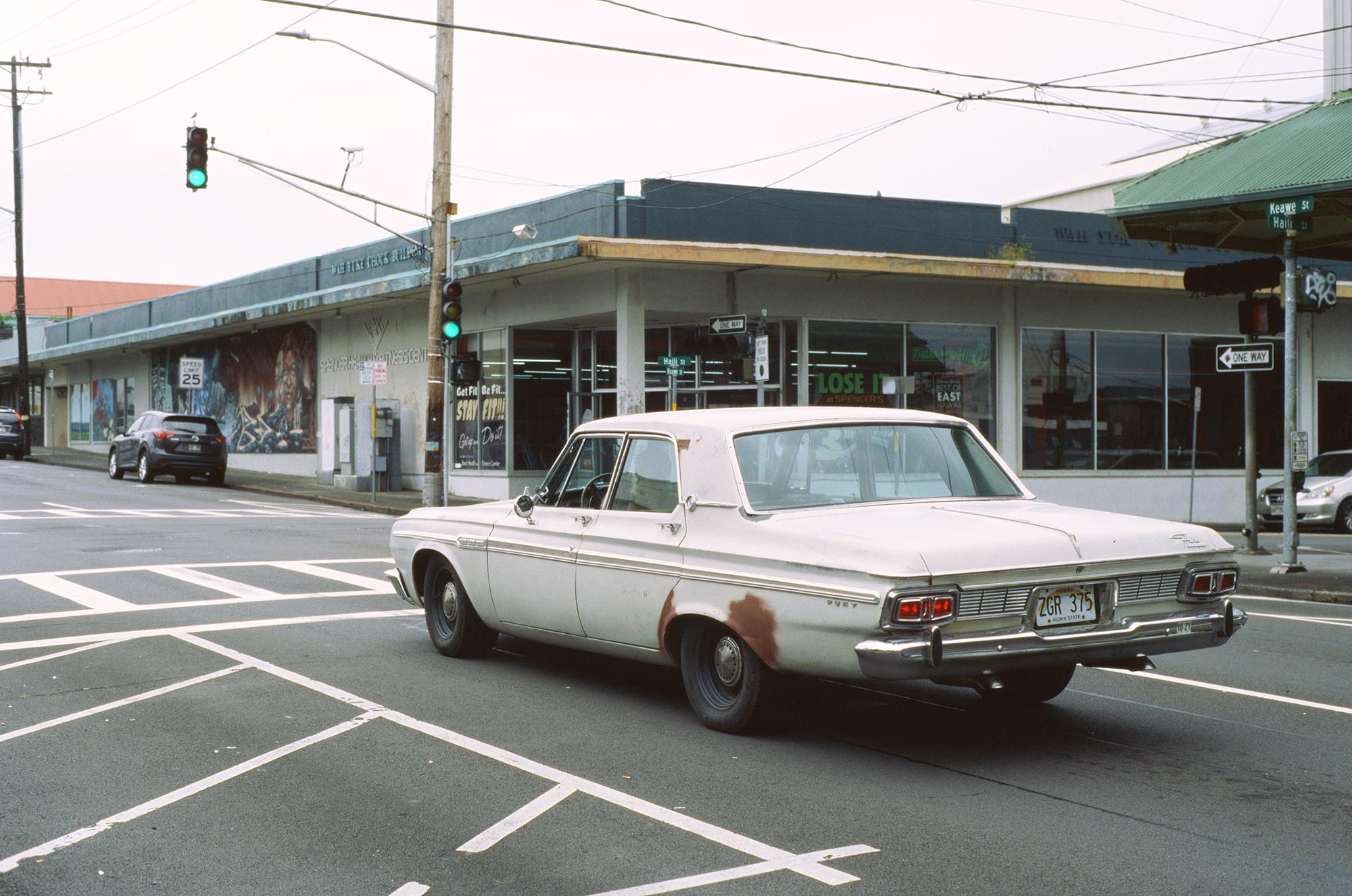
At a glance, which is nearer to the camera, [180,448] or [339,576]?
[339,576]

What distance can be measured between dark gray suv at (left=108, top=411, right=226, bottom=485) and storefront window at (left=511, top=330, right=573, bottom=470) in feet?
28.9

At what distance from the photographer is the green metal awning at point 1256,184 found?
46.4ft

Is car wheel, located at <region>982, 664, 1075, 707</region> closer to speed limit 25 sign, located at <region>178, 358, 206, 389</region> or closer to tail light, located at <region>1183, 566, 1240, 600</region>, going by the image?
tail light, located at <region>1183, 566, 1240, 600</region>

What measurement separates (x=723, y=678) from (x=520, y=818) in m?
1.71

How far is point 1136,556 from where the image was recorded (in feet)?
20.7

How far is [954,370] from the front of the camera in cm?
2658

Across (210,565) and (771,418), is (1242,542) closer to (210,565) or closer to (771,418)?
(210,565)

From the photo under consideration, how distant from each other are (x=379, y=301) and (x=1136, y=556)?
87.1ft

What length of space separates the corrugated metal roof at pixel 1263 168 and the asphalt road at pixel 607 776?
585cm

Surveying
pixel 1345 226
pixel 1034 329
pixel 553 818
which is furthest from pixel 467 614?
pixel 1034 329

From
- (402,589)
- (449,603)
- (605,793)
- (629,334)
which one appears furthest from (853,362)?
(605,793)

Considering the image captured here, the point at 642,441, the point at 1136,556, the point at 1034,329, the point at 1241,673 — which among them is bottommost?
the point at 1241,673

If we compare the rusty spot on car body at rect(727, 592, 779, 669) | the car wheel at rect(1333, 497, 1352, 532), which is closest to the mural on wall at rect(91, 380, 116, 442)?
the car wheel at rect(1333, 497, 1352, 532)

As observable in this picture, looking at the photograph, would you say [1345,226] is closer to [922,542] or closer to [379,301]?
[922,542]
